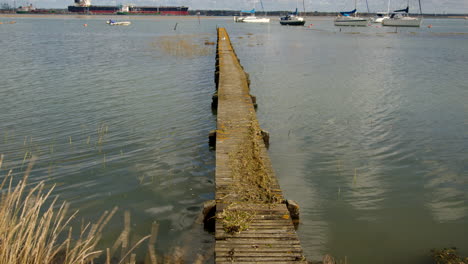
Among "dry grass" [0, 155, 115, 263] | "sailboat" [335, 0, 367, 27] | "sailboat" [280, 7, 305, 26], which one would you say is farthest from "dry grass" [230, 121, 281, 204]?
"sailboat" [280, 7, 305, 26]

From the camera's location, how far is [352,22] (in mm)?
103500

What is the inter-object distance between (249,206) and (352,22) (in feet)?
351

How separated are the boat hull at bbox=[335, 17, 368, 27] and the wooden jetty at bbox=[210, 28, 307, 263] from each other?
101 m

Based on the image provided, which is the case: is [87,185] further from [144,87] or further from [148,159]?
[144,87]

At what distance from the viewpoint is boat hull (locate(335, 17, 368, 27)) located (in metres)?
101

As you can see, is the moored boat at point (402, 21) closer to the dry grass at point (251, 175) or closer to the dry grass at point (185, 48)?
the dry grass at point (185, 48)

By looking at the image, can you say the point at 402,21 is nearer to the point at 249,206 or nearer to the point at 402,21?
the point at 402,21

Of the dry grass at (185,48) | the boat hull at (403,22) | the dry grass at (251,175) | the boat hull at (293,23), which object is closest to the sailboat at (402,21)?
the boat hull at (403,22)

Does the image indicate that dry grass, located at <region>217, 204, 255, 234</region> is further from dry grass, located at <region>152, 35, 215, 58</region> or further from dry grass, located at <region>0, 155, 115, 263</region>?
dry grass, located at <region>152, 35, 215, 58</region>

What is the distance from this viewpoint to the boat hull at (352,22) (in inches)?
3970

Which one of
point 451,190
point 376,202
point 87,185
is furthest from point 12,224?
point 451,190

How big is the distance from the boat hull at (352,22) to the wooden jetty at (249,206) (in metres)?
101

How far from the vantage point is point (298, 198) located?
25.2ft

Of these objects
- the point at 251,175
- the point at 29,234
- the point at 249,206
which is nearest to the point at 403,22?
Answer: the point at 251,175
